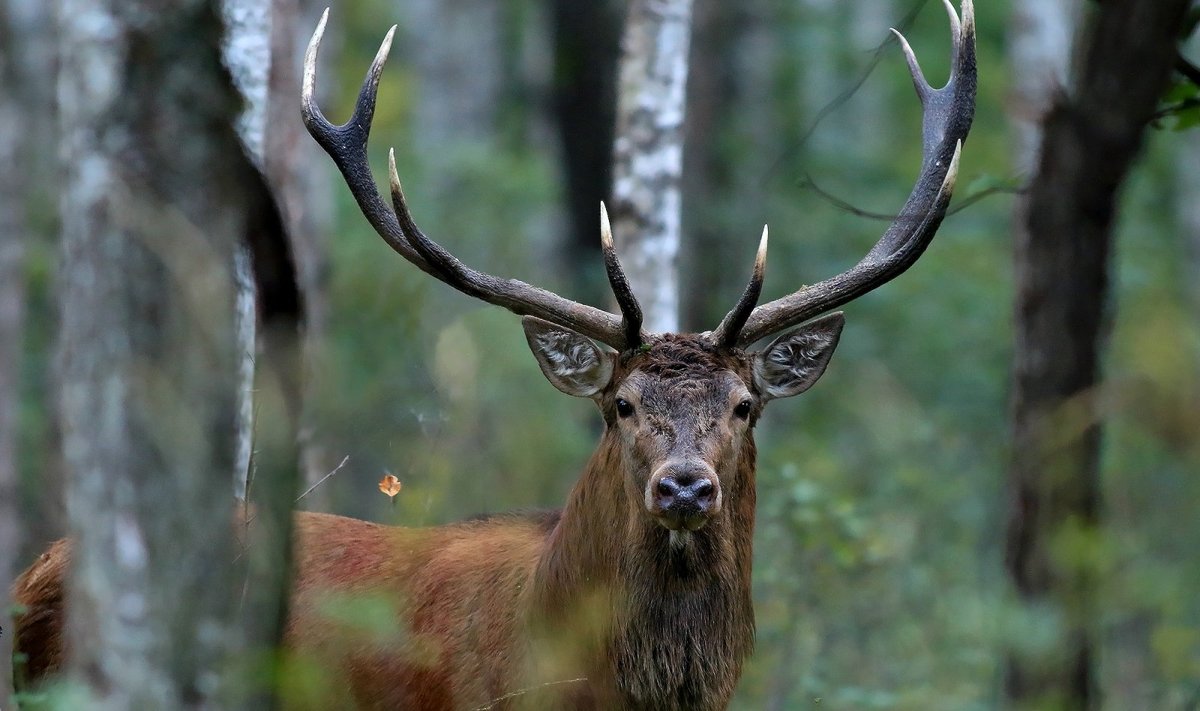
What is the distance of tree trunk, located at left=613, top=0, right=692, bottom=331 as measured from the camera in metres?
7.39

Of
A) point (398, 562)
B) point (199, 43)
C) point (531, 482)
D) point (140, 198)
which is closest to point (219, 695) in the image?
point (140, 198)

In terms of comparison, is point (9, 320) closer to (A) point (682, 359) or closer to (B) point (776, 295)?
(A) point (682, 359)

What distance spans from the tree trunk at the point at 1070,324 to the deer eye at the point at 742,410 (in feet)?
3.95

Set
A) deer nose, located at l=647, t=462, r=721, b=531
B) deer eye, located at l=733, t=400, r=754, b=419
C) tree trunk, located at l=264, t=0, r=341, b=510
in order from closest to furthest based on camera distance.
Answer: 1. deer nose, located at l=647, t=462, r=721, b=531
2. deer eye, located at l=733, t=400, r=754, b=419
3. tree trunk, located at l=264, t=0, r=341, b=510

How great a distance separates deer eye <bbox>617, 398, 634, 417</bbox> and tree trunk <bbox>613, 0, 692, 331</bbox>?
1.93 metres

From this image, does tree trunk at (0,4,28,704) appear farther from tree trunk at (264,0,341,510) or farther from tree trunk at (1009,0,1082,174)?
tree trunk at (1009,0,1082,174)

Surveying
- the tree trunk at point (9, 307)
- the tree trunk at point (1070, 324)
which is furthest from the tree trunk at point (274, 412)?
the tree trunk at point (9, 307)

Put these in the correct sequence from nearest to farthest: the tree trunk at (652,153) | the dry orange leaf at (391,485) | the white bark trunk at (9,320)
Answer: the dry orange leaf at (391,485) → the white bark trunk at (9,320) → the tree trunk at (652,153)

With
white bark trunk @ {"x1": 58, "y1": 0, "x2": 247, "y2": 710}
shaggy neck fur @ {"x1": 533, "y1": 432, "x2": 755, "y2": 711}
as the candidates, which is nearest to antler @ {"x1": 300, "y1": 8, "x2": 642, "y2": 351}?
shaggy neck fur @ {"x1": 533, "y1": 432, "x2": 755, "y2": 711}

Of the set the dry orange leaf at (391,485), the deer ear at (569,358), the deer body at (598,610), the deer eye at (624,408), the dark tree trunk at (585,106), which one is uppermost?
the dark tree trunk at (585,106)

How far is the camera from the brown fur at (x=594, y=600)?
197 inches

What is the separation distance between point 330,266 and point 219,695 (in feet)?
27.4

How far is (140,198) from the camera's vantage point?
3148 millimetres

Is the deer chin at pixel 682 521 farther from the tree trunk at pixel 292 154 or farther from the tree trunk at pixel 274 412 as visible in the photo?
the tree trunk at pixel 292 154
